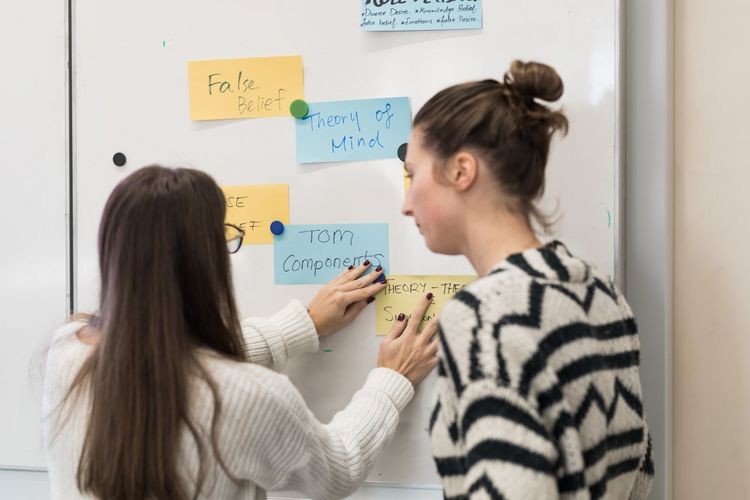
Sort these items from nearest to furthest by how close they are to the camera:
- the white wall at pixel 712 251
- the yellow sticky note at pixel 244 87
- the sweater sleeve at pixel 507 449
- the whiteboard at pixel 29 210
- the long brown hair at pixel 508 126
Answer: the sweater sleeve at pixel 507 449, the long brown hair at pixel 508 126, the white wall at pixel 712 251, the yellow sticky note at pixel 244 87, the whiteboard at pixel 29 210

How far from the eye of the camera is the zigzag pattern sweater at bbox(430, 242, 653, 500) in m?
0.65

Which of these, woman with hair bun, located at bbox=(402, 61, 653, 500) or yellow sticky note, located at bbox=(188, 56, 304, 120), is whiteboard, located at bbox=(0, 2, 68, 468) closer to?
yellow sticky note, located at bbox=(188, 56, 304, 120)

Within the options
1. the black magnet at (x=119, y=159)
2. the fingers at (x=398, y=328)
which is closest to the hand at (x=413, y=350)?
the fingers at (x=398, y=328)

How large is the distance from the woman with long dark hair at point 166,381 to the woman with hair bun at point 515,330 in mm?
222

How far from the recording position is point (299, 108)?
47.1 inches

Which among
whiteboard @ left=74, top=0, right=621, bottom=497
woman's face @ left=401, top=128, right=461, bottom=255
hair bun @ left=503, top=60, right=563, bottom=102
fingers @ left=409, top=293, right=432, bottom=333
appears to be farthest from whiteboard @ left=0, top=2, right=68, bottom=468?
hair bun @ left=503, top=60, right=563, bottom=102

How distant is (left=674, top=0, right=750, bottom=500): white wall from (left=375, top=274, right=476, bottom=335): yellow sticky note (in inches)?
14.1

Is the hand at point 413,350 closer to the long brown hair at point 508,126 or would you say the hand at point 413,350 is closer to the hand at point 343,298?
the hand at point 343,298

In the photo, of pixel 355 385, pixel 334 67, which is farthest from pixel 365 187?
pixel 355 385

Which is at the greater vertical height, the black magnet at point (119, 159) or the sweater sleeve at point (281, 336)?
the black magnet at point (119, 159)

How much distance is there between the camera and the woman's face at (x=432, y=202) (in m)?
0.81

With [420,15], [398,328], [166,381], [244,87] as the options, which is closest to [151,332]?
[166,381]

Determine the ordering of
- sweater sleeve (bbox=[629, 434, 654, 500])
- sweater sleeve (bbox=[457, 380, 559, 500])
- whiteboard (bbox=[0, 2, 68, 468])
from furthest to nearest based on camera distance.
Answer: whiteboard (bbox=[0, 2, 68, 468]), sweater sleeve (bbox=[629, 434, 654, 500]), sweater sleeve (bbox=[457, 380, 559, 500])

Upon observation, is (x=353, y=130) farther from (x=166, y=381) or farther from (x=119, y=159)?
(x=166, y=381)
